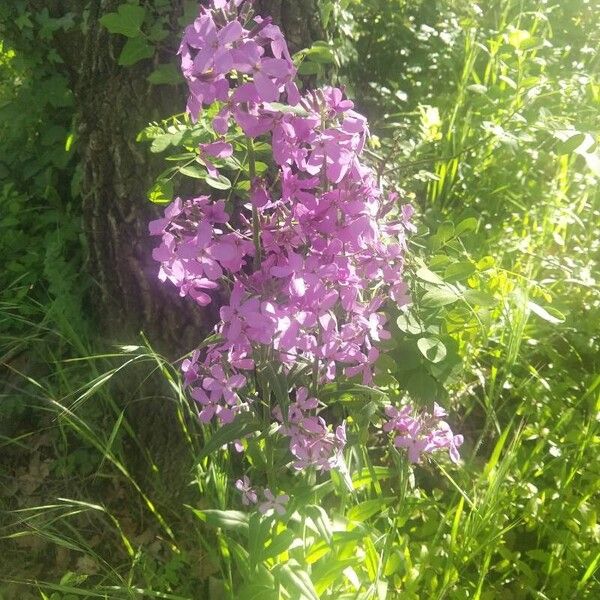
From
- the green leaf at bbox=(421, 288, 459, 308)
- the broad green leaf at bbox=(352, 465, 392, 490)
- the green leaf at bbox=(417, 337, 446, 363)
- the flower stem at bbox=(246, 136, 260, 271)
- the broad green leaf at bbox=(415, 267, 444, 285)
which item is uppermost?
the flower stem at bbox=(246, 136, 260, 271)

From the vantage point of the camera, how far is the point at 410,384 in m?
1.45

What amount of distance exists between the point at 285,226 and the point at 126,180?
36.6 inches

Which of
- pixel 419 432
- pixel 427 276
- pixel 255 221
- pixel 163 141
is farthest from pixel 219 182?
pixel 419 432

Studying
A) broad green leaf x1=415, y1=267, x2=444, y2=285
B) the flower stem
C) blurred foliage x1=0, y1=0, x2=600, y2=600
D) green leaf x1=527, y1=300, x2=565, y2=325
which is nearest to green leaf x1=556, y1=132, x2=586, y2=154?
blurred foliage x1=0, y1=0, x2=600, y2=600

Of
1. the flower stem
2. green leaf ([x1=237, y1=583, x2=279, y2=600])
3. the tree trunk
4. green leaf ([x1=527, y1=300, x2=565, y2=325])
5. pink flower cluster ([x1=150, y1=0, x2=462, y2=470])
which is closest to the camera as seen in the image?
pink flower cluster ([x1=150, y1=0, x2=462, y2=470])

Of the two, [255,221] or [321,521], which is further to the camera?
[321,521]

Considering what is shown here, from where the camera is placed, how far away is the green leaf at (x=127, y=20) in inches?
63.6

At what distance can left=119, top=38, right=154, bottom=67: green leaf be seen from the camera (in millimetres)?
1676

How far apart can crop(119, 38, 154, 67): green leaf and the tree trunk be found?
3.1 inches

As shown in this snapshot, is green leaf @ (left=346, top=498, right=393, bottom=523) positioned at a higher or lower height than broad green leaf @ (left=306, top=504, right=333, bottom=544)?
lower

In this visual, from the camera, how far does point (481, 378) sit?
1.73 meters

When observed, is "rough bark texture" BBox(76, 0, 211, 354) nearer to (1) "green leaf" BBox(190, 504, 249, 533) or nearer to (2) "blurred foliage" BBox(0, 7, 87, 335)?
(2) "blurred foliage" BBox(0, 7, 87, 335)

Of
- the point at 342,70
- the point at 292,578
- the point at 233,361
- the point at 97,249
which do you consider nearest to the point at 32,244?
the point at 97,249

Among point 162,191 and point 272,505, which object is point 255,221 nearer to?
point 162,191
